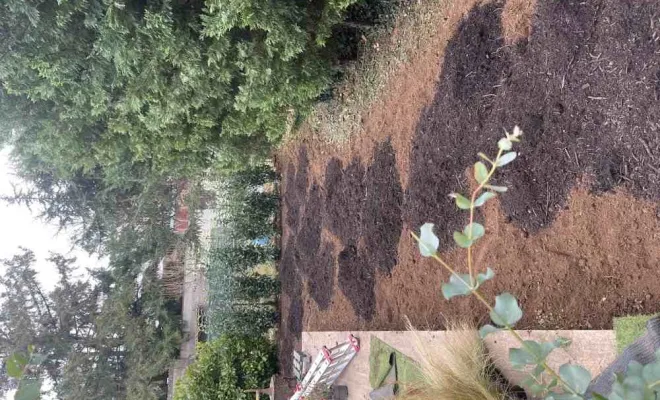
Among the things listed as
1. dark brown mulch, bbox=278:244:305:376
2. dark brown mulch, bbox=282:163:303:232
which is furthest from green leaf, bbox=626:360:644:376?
dark brown mulch, bbox=282:163:303:232

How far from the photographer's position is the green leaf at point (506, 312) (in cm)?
140

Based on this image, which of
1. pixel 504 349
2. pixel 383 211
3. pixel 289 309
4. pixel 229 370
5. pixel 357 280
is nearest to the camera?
pixel 504 349

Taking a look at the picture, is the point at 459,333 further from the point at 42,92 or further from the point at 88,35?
the point at 42,92

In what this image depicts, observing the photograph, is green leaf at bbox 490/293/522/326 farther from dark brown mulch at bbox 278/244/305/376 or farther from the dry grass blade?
dark brown mulch at bbox 278/244/305/376

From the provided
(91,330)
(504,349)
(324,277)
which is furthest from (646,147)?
(91,330)

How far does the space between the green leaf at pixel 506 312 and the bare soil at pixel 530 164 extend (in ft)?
7.08

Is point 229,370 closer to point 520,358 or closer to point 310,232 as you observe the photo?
point 310,232

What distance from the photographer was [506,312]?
4.67ft

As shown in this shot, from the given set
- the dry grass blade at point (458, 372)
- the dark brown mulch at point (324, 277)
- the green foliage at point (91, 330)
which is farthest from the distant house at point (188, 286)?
the dry grass blade at point (458, 372)

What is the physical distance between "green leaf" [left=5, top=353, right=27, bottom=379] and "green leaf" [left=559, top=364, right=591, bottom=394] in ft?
5.20

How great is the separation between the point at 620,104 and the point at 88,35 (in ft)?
18.2

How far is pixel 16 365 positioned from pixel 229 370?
8.02 metres

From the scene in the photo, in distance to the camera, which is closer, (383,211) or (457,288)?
(457,288)

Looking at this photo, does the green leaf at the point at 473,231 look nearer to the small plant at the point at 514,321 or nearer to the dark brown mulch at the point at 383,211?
the small plant at the point at 514,321
